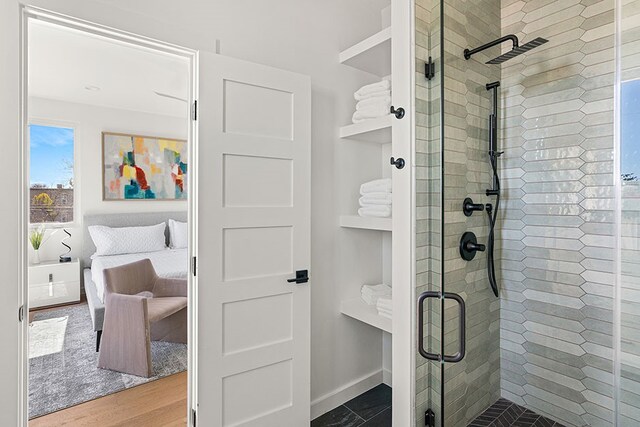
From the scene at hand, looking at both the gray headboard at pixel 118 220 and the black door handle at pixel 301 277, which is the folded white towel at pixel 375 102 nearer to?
the black door handle at pixel 301 277

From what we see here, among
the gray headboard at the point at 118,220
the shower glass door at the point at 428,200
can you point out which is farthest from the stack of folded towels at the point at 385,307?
the gray headboard at the point at 118,220

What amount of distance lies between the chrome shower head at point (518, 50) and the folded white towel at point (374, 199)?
89 centimetres

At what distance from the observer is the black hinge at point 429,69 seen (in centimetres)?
156

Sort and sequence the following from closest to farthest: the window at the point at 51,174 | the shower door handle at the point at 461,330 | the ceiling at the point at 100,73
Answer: the shower door handle at the point at 461,330, the ceiling at the point at 100,73, the window at the point at 51,174

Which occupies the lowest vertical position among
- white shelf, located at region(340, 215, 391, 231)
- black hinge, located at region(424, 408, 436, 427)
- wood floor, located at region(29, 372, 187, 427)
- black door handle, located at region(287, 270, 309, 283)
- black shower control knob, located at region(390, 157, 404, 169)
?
wood floor, located at region(29, 372, 187, 427)

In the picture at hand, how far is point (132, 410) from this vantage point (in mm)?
2232

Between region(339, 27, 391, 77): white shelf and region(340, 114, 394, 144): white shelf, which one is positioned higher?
region(339, 27, 391, 77): white shelf

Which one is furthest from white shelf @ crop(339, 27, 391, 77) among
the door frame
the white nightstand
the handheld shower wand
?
the white nightstand

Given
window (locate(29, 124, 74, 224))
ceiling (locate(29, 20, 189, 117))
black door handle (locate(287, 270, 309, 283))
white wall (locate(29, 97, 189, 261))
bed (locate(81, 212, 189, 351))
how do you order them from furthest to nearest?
white wall (locate(29, 97, 189, 261)) → window (locate(29, 124, 74, 224)) → bed (locate(81, 212, 189, 351)) → ceiling (locate(29, 20, 189, 117)) → black door handle (locate(287, 270, 309, 283))

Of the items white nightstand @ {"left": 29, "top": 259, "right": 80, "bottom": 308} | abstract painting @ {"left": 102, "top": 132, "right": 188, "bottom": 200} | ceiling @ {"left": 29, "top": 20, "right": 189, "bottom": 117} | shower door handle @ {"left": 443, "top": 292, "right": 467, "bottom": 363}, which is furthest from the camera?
abstract painting @ {"left": 102, "top": 132, "right": 188, "bottom": 200}

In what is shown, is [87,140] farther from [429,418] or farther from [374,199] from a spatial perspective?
[429,418]

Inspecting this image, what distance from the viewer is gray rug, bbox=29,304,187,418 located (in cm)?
235

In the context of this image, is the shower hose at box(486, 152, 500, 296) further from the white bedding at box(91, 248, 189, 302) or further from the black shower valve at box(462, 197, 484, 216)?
the white bedding at box(91, 248, 189, 302)

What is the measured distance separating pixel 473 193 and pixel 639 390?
3.43ft
